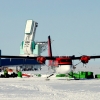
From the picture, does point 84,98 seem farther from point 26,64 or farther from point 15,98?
point 26,64

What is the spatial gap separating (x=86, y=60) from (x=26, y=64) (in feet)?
283

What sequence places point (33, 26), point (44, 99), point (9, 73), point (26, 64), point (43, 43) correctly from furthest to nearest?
point (26, 64) < point (43, 43) < point (33, 26) < point (9, 73) < point (44, 99)

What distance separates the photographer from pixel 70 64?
37.2m

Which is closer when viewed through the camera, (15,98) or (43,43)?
(15,98)

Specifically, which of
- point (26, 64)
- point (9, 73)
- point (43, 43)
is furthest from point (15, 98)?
point (26, 64)

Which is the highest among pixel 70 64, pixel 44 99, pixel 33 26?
pixel 33 26

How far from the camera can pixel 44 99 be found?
1664 centimetres

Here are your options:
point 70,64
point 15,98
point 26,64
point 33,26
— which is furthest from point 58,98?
point 26,64

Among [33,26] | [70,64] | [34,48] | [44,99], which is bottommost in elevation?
[44,99]

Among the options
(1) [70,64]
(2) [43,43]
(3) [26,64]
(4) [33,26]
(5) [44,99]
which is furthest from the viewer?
(3) [26,64]

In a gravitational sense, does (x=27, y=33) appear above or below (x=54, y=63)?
above

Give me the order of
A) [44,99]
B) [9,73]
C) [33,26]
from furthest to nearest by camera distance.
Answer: [33,26] → [9,73] → [44,99]

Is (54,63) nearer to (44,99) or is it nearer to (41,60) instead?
(41,60)

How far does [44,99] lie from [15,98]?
1.55 metres
